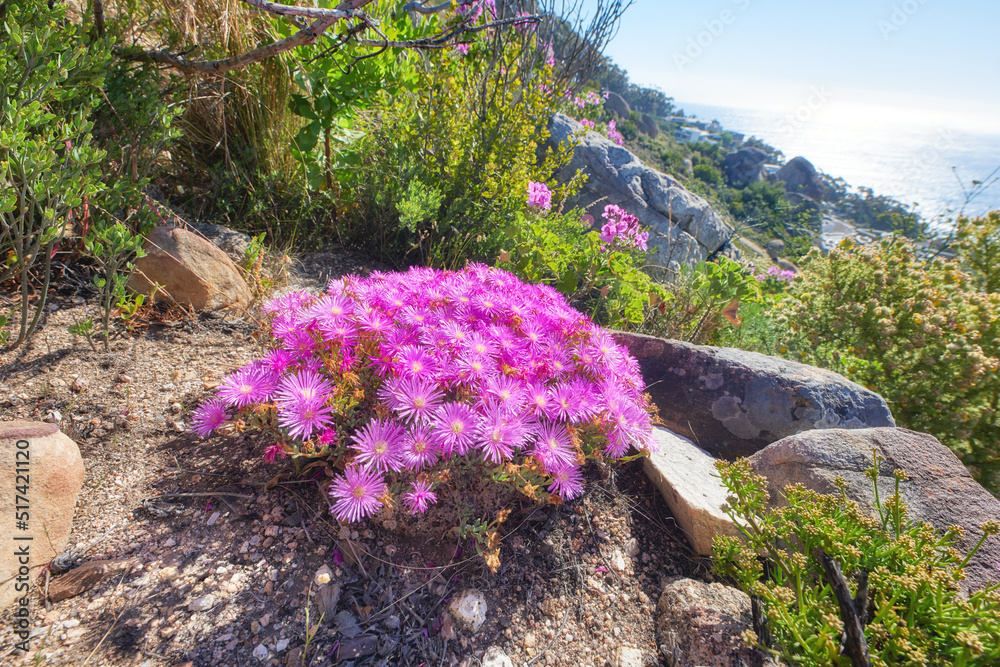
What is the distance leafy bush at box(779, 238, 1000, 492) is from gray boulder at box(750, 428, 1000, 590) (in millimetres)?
1269

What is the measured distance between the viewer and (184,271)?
7.59 feet

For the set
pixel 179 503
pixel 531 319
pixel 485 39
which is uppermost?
pixel 485 39

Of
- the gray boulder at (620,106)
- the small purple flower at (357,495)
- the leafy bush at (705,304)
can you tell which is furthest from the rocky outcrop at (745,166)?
the small purple flower at (357,495)

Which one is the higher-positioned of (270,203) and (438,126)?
(438,126)

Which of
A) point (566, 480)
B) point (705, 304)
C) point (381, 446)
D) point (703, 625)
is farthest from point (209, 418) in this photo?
point (705, 304)

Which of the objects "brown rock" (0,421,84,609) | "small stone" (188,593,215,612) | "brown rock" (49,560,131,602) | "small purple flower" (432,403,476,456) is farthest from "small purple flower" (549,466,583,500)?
"brown rock" (0,421,84,609)

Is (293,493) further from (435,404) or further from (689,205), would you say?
(689,205)

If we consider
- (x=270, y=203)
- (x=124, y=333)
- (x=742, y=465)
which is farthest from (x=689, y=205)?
(x=124, y=333)

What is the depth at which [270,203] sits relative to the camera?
3.22 m

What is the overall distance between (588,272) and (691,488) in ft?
5.51

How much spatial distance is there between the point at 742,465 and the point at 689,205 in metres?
8.37

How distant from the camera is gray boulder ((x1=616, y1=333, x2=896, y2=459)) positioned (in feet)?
7.95

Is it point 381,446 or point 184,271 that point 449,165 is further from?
point 381,446

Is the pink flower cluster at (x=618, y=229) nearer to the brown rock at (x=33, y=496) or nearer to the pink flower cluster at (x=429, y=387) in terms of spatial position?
the pink flower cluster at (x=429, y=387)
